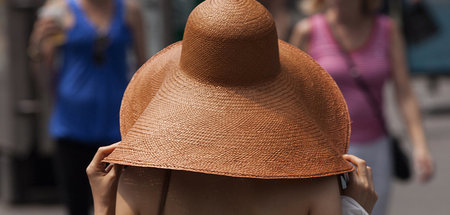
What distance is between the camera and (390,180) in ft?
14.0

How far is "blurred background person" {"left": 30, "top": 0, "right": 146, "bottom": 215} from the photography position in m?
4.41

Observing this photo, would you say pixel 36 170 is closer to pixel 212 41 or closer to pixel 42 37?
pixel 42 37

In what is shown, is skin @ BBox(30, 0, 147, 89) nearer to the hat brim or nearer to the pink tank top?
the pink tank top

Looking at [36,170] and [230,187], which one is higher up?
[230,187]

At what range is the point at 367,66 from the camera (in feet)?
13.9

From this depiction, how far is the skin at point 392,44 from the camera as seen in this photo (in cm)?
430

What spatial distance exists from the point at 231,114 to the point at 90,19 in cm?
262

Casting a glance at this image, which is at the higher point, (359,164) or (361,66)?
(359,164)

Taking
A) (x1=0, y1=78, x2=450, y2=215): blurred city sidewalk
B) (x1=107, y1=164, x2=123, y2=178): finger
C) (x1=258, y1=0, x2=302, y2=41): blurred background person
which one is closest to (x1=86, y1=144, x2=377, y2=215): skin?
(x1=107, y1=164, x2=123, y2=178): finger

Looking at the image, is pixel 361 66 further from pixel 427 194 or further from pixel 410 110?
pixel 427 194

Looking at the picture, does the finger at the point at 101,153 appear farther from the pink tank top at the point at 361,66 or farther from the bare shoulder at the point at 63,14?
the bare shoulder at the point at 63,14

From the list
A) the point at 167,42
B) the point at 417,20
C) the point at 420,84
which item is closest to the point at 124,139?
the point at 167,42

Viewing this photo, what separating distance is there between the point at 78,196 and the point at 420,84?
1263 cm

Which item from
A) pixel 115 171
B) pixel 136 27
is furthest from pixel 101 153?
pixel 136 27
